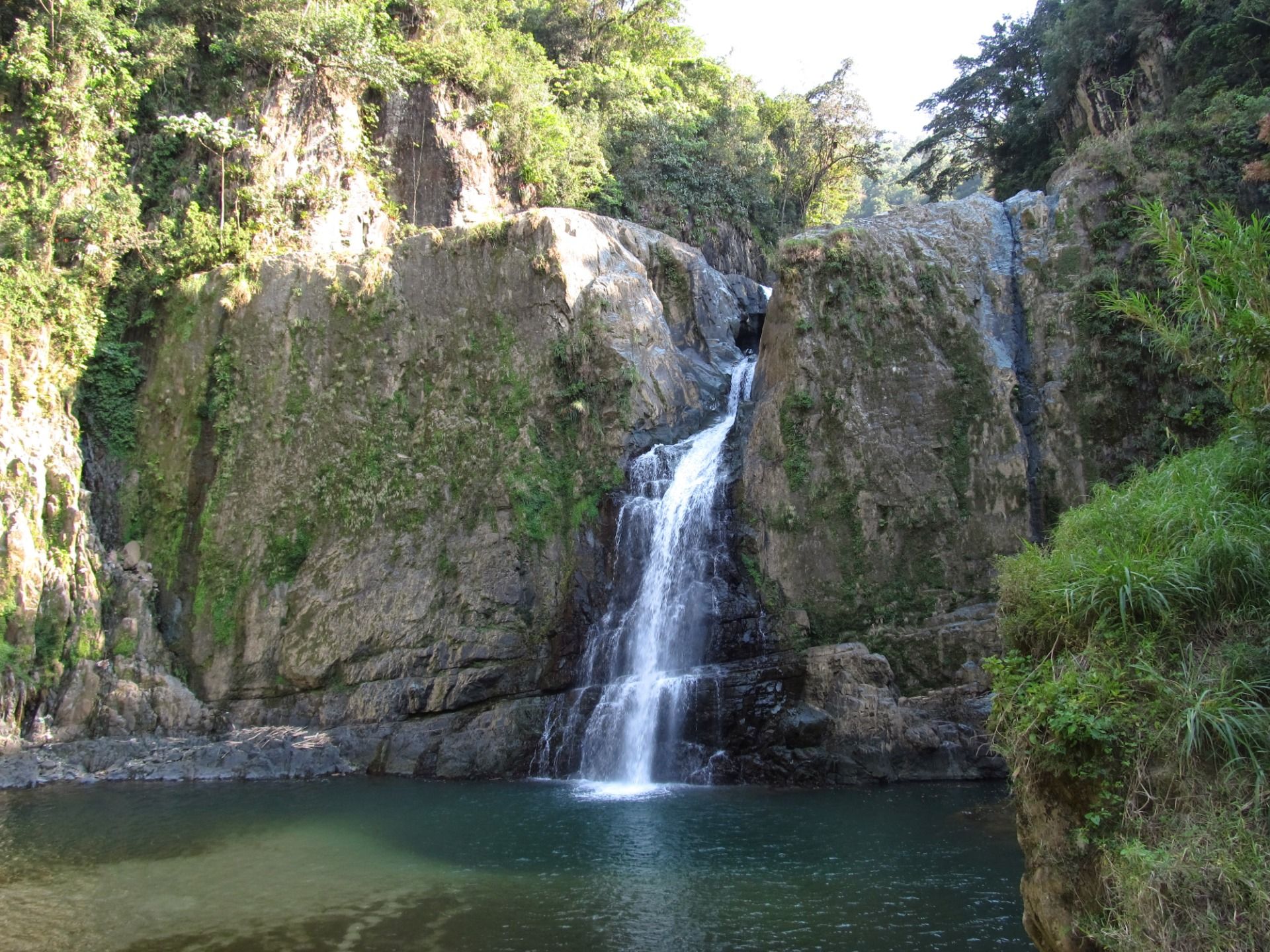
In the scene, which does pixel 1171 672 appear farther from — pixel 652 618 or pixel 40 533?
pixel 40 533

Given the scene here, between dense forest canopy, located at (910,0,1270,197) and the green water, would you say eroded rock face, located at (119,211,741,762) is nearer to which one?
the green water

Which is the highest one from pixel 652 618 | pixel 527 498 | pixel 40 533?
pixel 527 498

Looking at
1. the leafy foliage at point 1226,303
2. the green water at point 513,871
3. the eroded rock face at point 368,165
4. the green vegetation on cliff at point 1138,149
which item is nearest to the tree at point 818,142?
the green vegetation on cliff at point 1138,149

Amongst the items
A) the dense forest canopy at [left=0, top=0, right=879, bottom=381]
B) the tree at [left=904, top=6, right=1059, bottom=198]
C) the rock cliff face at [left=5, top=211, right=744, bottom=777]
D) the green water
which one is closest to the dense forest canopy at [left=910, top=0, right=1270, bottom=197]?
the tree at [left=904, top=6, right=1059, bottom=198]

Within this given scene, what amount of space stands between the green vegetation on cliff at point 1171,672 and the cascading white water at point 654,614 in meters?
10.1

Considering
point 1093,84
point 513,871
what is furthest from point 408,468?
point 1093,84

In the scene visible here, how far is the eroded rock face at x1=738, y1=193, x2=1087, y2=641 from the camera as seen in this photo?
57.7 feet

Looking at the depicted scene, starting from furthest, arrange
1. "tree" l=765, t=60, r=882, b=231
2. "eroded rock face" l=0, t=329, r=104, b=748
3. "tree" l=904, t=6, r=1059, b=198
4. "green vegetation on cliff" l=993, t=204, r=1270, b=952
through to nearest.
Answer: "tree" l=765, t=60, r=882, b=231 < "tree" l=904, t=6, r=1059, b=198 < "eroded rock face" l=0, t=329, r=104, b=748 < "green vegetation on cliff" l=993, t=204, r=1270, b=952

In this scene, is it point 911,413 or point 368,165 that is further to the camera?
point 368,165

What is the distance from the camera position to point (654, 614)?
58.5 feet

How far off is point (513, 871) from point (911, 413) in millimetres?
12574

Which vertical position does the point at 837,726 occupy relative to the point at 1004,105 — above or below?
below

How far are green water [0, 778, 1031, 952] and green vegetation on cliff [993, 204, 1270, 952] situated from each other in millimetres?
3119

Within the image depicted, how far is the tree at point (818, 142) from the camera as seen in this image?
32312 mm
